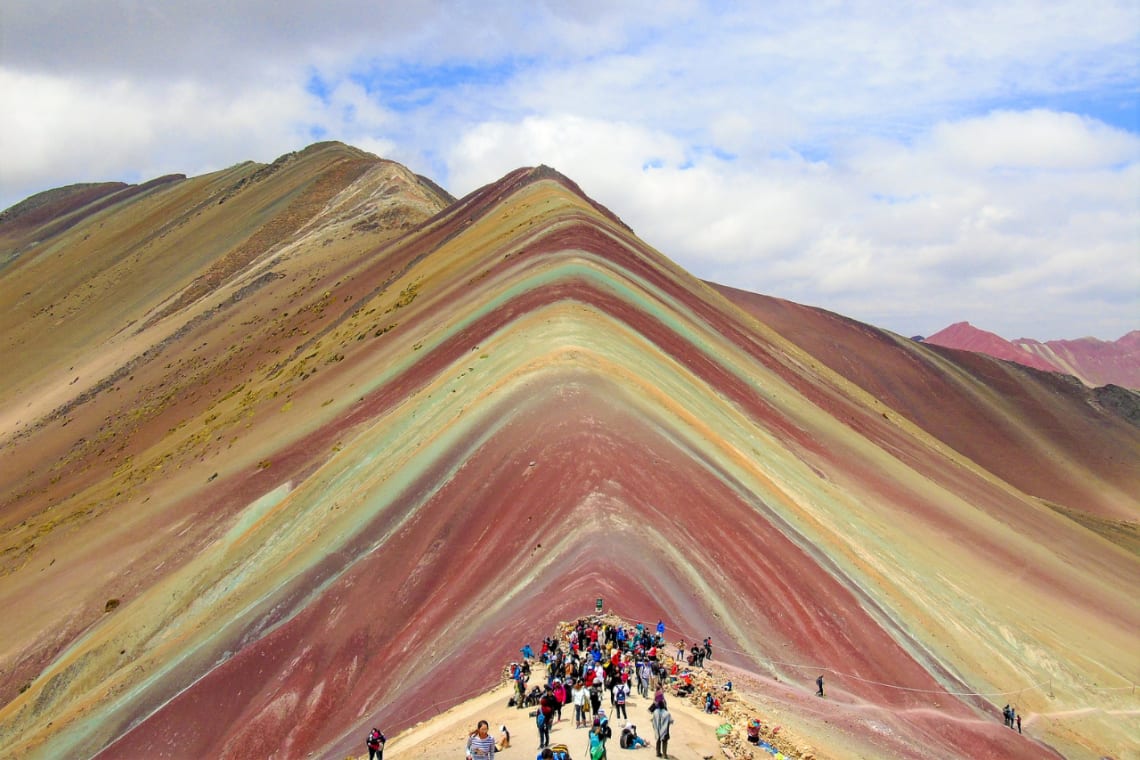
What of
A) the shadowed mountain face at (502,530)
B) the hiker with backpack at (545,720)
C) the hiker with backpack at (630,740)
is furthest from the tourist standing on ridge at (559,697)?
the shadowed mountain face at (502,530)

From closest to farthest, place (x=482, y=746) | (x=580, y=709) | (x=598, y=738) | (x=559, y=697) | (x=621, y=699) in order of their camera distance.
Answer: (x=482, y=746)
(x=598, y=738)
(x=621, y=699)
(x=580, y=709)
(x=559, y=697)

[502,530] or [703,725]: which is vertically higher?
[502,530]

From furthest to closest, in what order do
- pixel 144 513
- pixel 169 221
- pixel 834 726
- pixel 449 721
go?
pixel 169 221 < pixel 144 513 < pixel 834 726 < pixel 449 721

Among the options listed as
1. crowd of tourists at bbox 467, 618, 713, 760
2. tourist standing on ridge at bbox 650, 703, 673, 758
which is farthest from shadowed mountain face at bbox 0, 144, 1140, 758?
tourist standing on ridge at bbox 650, 703, 673, 758

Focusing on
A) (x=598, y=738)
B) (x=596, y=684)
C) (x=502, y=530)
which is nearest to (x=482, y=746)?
(x=598, y=738)

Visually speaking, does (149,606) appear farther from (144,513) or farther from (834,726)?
(834,726)

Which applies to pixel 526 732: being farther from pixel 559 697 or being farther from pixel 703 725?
pixel 703 725

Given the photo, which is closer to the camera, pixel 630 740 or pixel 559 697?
pixel 630 740

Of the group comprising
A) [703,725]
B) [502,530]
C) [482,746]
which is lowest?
[482,746]

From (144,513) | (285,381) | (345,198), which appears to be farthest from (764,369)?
(345,198)
